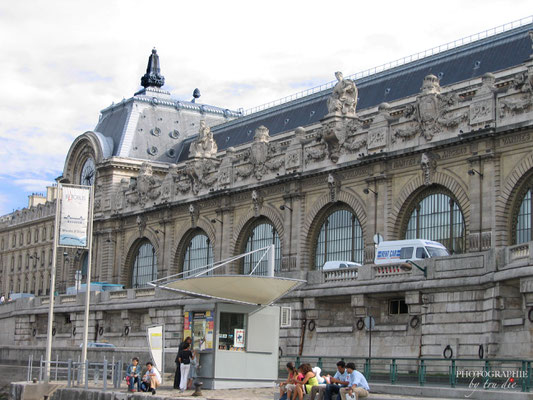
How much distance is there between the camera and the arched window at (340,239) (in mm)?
64125

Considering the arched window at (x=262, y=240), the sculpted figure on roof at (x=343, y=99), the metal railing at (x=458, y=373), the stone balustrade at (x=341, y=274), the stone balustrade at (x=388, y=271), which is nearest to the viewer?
the metal railing at (x=458, y=373)

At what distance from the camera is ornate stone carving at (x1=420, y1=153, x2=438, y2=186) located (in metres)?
58.1

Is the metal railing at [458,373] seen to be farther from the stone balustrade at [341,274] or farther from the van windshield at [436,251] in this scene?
the van windshield at [436,251]

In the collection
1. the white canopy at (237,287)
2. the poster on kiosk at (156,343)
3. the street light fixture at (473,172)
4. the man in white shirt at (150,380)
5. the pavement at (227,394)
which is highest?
the street light fixture at (473,172)

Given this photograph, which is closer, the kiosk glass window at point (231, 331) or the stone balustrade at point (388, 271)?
the kiosk glass window at point (231, 331)

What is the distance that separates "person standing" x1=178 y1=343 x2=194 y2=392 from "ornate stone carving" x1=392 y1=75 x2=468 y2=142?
80.9 feet

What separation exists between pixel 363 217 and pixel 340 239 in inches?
127

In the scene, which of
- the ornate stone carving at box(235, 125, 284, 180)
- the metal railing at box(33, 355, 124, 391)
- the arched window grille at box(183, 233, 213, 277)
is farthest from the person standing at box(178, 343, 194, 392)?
the arched window grille at box(183, 233, 213, 277)

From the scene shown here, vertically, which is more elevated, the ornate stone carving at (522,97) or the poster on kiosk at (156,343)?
the ornate stone carving at (522,97)

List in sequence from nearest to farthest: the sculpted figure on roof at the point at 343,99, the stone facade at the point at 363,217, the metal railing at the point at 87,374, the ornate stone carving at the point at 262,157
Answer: the metal railing at the point at 87,374 → the stone facade at the point at 363,217 → the sculpted figure on roof at the point at 343,99 → the ornate stone carving at the point at 262,157

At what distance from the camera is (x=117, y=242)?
3561 inches

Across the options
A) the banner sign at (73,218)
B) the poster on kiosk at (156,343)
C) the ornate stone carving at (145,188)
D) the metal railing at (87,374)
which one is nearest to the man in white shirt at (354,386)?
the metal railing at (87,374)

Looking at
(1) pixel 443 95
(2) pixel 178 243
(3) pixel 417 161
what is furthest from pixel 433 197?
(2) pixel 178 243

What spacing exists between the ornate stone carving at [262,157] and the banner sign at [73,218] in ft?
78.6
